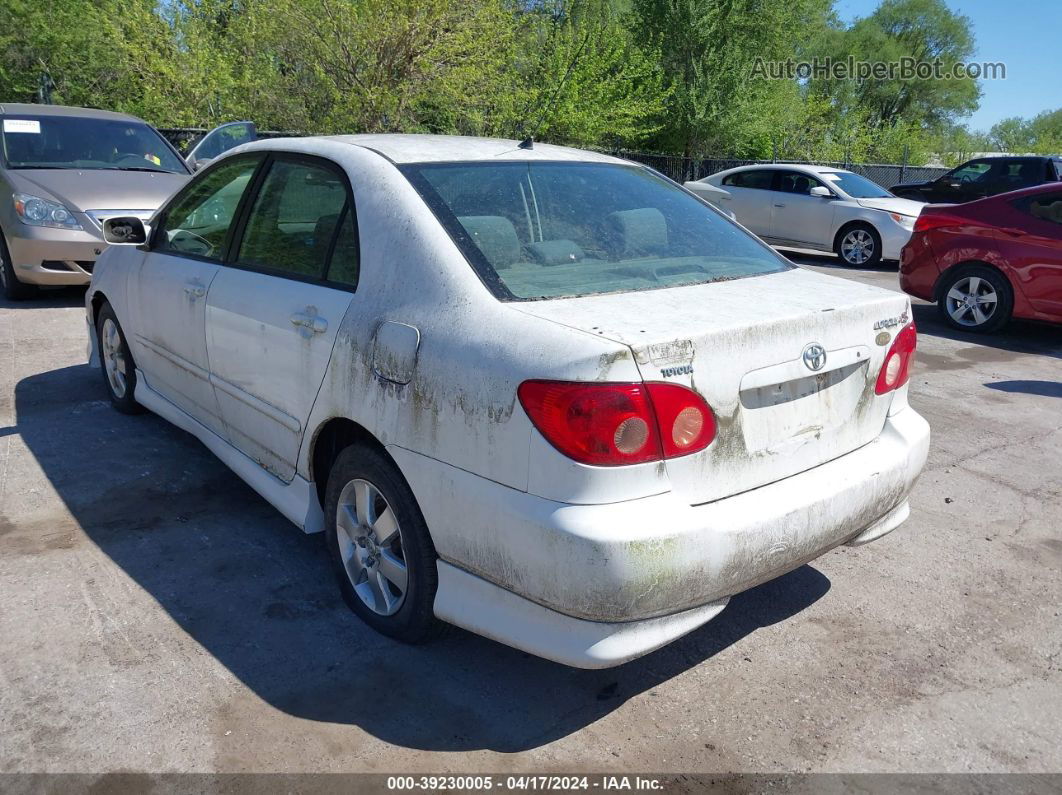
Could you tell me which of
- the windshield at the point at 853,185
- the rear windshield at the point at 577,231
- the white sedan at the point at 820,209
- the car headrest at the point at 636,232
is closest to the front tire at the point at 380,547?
the rear windshield at the point at 577,231

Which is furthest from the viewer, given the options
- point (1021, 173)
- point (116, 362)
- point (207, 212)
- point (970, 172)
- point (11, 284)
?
point (970, 172)

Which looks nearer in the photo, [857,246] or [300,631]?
[300,631]

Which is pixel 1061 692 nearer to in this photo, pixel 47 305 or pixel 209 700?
→ pixel 209 700

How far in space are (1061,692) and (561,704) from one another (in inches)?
64.9

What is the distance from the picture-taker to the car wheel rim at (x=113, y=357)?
536cm

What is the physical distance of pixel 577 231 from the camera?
11.0ft

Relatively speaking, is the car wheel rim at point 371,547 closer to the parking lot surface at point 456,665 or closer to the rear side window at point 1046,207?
the parking lot surface at point 456,665

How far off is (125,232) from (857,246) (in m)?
11.3

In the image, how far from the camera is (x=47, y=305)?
28.9 feet

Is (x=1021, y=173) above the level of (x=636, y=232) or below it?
above

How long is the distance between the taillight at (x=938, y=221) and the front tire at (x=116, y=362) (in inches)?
290

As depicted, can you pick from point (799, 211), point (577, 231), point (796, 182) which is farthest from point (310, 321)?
point (796, 182)

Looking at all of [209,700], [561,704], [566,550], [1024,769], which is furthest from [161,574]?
[1024,769]

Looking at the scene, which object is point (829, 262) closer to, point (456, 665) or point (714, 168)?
point (714, 168)
